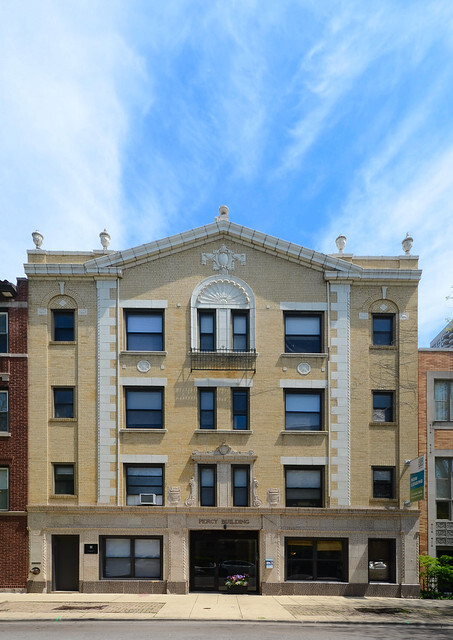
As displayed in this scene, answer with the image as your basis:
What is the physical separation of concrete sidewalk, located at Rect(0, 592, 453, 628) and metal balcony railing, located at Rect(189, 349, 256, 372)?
881cm

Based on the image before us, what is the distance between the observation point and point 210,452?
71.4 feet

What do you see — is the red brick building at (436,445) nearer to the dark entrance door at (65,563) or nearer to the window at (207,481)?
the window at (207,481)

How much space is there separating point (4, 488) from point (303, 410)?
42.0 feet

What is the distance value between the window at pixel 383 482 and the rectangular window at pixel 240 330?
7.53 meters

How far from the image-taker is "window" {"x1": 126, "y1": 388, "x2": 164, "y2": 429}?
72.9ft

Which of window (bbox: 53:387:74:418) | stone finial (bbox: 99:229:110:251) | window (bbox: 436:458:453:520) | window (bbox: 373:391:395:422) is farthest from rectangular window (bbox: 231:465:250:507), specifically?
stone finial (bbox: 99:229:110:251)

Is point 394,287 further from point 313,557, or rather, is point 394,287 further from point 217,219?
point 313,557

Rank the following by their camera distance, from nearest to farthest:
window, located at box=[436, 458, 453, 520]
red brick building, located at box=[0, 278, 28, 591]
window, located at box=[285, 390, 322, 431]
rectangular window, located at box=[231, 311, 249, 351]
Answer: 1. red brick building, located at box=[0, 278, 28, 591]
2. window, located at box=[285, 390, 322, 431]
3. window, located at box=[436, 458, 453, 520]
4. rectangular window, located at box=[231, 311, 249, 351]

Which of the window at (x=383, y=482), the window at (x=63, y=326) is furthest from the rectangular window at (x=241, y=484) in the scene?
the window at (x=63, y=326)

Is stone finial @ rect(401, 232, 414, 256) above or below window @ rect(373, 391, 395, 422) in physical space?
above

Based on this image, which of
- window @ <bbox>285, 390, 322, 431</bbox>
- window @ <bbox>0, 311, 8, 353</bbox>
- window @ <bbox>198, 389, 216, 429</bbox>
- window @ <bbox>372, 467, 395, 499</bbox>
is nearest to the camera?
window @ <bbox>372, 467, 395, 499</bbox>

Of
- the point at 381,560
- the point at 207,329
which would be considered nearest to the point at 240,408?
the point at 207,329

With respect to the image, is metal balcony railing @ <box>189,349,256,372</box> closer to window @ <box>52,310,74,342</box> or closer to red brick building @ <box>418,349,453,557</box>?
window @ <box>52,310,74,342</box>

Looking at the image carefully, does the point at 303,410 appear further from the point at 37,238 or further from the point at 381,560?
the point at 37,238
